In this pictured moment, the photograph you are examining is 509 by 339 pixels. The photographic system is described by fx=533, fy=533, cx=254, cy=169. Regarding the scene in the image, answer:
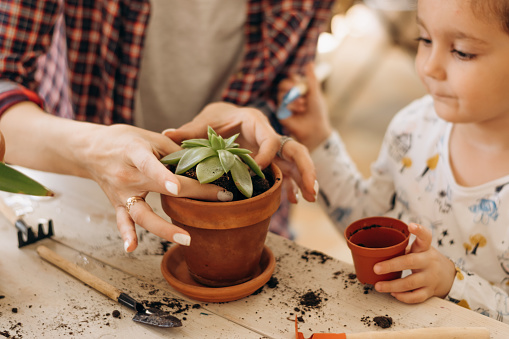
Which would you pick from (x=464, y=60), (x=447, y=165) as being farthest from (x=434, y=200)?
(x=464, y=60)

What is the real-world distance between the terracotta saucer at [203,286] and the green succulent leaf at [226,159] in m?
0.21

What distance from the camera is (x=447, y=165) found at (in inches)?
50.1

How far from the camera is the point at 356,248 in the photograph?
0.88 m

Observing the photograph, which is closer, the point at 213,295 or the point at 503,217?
the point at 213,295

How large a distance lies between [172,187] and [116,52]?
32.4 inches

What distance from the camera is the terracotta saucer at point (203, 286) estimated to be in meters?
0.88

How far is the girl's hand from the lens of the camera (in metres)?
1.55

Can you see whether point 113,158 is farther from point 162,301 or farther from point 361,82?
point 361,82

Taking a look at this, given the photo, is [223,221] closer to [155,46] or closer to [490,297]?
[490,297]

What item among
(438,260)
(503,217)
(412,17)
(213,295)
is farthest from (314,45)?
(412,17)

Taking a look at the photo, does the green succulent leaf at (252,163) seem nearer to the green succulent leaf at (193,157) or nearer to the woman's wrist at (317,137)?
the green succulent leaf at (193,157)

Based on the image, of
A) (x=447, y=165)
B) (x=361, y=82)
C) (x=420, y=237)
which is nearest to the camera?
(x=420, y=237)

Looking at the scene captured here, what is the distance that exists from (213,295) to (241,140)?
37cm

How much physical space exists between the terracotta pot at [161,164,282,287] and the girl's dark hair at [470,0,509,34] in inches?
19.1
